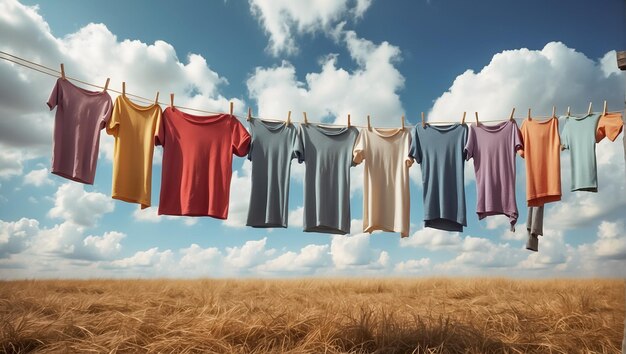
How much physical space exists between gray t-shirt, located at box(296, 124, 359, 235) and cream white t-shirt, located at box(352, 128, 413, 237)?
0.28 m

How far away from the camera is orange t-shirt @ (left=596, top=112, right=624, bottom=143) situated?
8352 millimetres

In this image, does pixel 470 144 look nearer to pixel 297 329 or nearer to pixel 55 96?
pixel 297 329

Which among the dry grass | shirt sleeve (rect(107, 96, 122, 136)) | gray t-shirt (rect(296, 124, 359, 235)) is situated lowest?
the dry grass

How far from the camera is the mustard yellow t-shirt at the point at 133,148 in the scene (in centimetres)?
757

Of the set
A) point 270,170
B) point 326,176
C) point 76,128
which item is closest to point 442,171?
point 326,176

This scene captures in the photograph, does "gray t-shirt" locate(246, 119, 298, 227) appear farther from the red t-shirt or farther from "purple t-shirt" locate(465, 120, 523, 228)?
"purple t-shirt" locate(465, 120, 523, 228)

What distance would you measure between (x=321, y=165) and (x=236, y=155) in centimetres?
151

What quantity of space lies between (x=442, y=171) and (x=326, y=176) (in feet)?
6.78

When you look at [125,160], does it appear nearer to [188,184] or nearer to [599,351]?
[188,184]

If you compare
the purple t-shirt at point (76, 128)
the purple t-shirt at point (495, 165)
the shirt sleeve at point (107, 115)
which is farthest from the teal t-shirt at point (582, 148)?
the purple t-shirt at point (76, 128)

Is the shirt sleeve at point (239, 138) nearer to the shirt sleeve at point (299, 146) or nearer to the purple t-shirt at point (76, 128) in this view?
the shirt sleeve at point (299, 146)

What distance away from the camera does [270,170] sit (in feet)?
26.7

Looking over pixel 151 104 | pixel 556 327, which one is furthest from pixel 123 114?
pixel 556 327

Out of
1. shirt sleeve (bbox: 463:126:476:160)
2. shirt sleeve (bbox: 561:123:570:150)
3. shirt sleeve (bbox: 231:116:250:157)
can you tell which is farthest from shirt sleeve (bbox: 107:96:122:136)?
shirt sleeve (bbox: 561:123:570:150)
